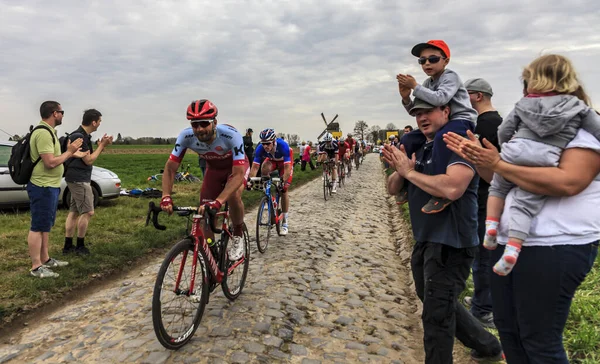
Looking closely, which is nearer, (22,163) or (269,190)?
(22,163)

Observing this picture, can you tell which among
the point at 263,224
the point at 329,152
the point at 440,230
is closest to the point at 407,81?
the point at 440,230

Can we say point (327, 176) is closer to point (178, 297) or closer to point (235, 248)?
point (235, 248)

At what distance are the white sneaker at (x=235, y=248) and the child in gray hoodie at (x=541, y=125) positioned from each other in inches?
142

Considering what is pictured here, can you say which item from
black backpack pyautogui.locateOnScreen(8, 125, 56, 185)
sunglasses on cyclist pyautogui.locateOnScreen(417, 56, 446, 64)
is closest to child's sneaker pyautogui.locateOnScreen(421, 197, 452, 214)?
sunglasses on cyclist pyautogui.locateOnScreen(417, 56, 446, 64)

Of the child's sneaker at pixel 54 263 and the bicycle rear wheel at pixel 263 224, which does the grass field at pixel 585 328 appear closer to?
the bicycle rear wheel at pixel 263 224

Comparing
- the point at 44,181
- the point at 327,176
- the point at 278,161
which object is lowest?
the point at 327,176

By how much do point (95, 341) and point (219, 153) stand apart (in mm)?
2469

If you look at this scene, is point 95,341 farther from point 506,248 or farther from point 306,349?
point 506,248

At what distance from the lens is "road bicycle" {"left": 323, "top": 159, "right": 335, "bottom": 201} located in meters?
15.0

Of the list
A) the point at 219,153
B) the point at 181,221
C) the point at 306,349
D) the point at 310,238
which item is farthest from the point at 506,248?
the point at 181,221

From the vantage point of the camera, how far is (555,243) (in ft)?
7.16

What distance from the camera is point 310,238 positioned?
28.7ft

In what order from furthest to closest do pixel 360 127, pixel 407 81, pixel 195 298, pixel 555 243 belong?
pixel 360 127 → pixel 195 298 → pixel 407 81 → pixel 555 243

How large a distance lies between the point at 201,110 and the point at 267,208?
3891mm
